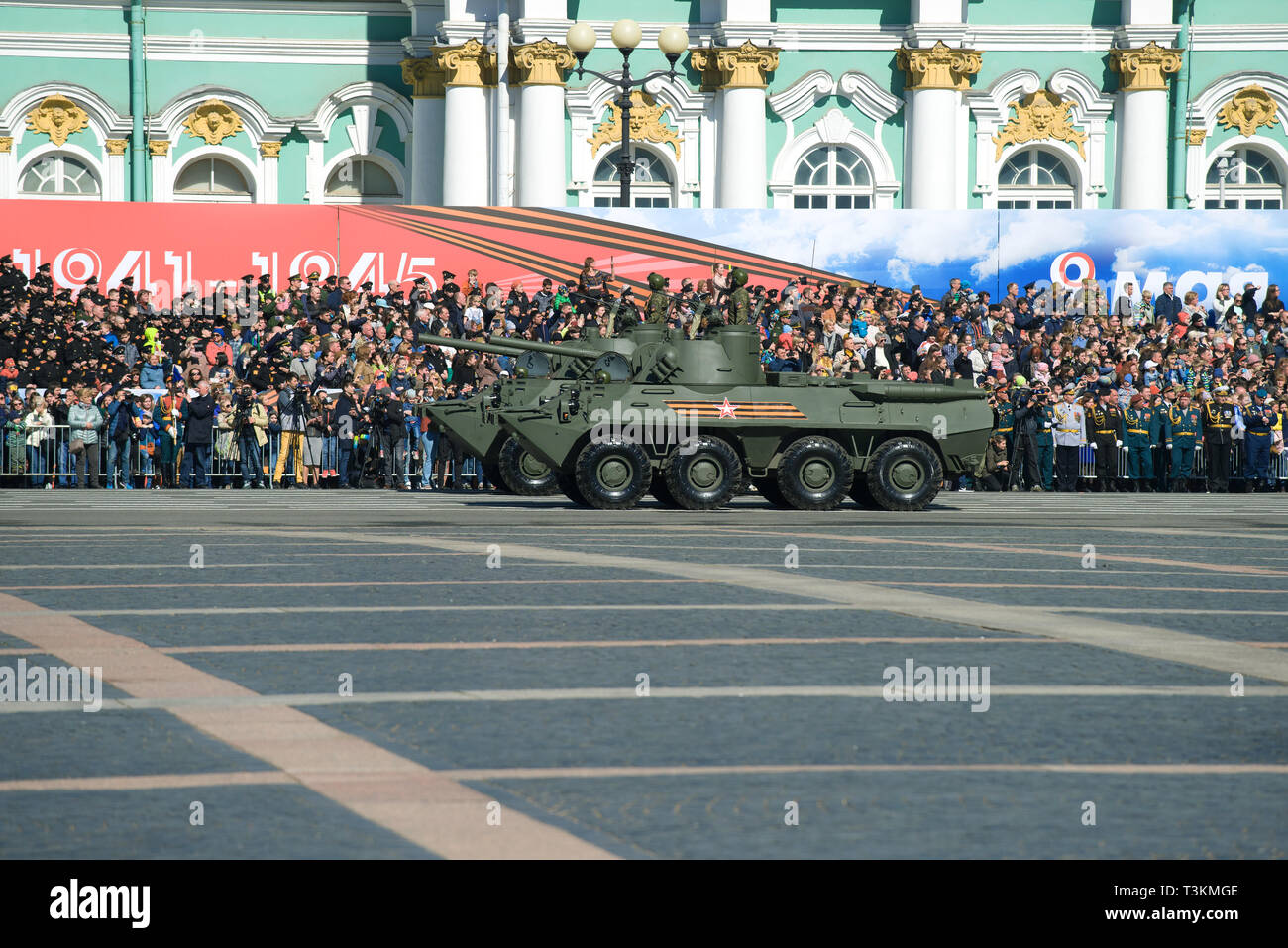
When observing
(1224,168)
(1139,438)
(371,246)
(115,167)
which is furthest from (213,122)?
(1139,438)

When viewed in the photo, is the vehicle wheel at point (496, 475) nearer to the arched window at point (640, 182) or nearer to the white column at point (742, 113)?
the white column at point (742, 113)

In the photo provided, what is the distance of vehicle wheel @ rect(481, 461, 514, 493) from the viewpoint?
83.4 ft

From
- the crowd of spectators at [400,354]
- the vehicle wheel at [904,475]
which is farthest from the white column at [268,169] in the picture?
the vehicle wheel at [904,475]

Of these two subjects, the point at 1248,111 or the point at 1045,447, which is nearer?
the point at 1045,447

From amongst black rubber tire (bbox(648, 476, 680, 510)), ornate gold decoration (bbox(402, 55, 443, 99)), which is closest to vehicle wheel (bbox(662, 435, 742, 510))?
black rubber tire (bbox(648, 476, 680, 510))

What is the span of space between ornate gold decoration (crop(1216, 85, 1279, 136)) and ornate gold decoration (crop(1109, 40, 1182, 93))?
1.73 meters

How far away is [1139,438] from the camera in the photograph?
29.1 m

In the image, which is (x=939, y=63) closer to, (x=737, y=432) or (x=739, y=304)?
(x=739, y=304)

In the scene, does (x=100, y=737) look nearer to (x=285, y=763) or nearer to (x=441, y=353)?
(x=285, y=763)

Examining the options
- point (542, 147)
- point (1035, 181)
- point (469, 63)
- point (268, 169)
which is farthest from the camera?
point (1035, 181)

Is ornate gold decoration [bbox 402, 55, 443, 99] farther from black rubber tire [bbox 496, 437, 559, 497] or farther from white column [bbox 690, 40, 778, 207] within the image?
black rubber tire [bbox 496, 437, 559, 497]

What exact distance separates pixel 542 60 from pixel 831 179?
7.01 m

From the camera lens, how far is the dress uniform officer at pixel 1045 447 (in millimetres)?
28906

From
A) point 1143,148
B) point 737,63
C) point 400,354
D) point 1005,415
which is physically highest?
point 737,63
